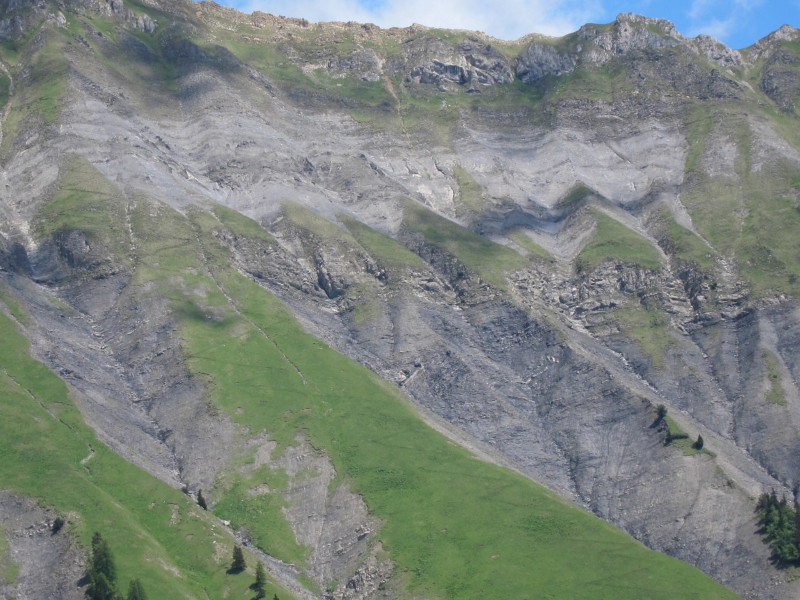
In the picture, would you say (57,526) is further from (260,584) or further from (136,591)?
(260,584)

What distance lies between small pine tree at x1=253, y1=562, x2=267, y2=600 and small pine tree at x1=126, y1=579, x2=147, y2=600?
51.3 feet

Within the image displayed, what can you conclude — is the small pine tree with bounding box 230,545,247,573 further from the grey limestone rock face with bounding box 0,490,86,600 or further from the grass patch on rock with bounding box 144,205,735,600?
the grass patch on rock with bounding box 144,205,735,600

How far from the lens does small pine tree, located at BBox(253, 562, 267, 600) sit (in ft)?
418

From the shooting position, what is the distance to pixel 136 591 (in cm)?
11456

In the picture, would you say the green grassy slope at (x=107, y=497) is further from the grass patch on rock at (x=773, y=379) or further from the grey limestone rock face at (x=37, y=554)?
the grass patch on rock at (x=773, y=379)

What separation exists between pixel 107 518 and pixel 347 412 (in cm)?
5177

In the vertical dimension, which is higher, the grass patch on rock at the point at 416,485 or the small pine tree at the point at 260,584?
the grass patch on rock at the point at 416,485

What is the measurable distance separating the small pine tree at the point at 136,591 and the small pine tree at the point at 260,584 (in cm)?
1563

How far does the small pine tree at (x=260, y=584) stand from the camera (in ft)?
418

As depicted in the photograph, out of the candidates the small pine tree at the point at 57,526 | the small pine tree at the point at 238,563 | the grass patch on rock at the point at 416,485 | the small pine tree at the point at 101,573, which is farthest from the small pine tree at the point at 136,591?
the grass patch on rock at the point at 416,485

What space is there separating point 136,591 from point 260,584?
741 inches

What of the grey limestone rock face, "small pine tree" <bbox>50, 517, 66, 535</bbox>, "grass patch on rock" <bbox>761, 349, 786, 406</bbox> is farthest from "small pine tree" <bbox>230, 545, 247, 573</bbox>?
"grass patch on rock" <bbox>761, 349, 786, 406</bbox>

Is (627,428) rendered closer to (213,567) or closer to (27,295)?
(213,567)

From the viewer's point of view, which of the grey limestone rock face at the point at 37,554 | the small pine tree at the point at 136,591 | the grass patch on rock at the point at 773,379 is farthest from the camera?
the grass patch on rock at the point at 773,379
